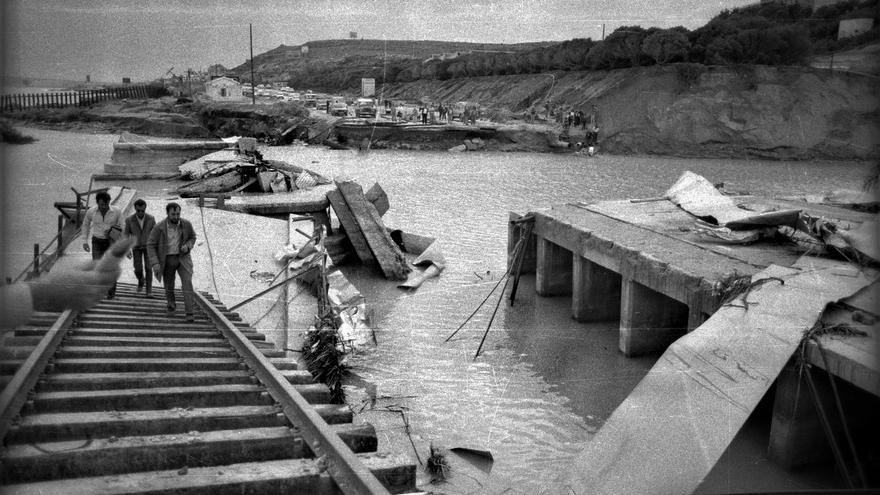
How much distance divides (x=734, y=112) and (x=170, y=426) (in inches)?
1734

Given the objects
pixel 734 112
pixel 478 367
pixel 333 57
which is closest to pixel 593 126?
pixel 734 112

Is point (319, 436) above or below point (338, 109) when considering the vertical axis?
below

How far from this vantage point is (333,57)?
11025cm

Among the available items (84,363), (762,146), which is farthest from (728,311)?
(762,146)

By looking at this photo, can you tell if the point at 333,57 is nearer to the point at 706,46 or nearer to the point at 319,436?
the point at 706,46

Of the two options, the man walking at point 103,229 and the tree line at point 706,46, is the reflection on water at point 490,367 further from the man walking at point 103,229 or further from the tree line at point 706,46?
the tree line at point 706,46

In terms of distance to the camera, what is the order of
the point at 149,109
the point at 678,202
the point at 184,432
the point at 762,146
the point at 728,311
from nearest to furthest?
the point at 184,432 < the point at 728,311 < the point at 678,202 < the point at 762,146 < the point at 149,109

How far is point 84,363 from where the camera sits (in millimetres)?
5539

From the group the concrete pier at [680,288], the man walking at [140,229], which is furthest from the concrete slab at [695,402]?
the man walking at [140,229]

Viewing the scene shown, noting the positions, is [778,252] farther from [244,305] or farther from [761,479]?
[244,305]

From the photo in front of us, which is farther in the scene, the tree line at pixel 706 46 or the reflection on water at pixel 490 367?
the tree line at pixel 706 46

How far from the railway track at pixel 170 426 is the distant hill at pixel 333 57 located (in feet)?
272

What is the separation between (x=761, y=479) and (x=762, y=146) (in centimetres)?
4025

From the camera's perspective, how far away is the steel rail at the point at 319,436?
11.5ft
